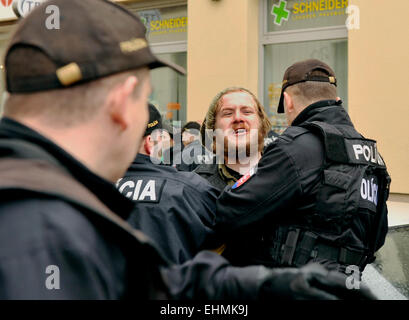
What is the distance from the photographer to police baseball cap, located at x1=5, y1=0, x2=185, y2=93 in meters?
0.95

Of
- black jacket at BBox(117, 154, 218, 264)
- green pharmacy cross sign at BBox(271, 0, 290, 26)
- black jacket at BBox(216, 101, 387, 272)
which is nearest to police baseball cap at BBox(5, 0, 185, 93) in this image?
black jacket at BBox(117, 154, 218, 264)

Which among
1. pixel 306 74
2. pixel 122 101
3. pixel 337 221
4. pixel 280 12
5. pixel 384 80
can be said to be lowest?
pixel 337 221

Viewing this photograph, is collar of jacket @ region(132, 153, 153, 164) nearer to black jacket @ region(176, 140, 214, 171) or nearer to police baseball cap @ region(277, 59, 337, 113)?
police baseball cap @ region(277, 59, 337, 113)

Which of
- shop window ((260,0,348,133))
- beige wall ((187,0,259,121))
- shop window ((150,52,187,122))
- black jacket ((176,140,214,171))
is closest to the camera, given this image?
black jacket ((176,140,214,171))

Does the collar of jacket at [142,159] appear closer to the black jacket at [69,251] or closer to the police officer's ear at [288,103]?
the police officer's ear at [288,103]

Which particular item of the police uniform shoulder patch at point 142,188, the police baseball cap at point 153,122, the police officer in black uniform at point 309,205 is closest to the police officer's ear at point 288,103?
the police officer in black uniform at point 309,205

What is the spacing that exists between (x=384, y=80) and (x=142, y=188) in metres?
4.84

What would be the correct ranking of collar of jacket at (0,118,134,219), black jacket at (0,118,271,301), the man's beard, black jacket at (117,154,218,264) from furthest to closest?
the man's beard → black jacket at (117,154,218,264) → collar of jacket at (0,118,134,219) → black jacket at (0,118,271,301)

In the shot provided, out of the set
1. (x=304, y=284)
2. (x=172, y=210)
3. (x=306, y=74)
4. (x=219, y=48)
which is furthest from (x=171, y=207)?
(x=219, y=48)

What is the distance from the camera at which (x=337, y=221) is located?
210 cm

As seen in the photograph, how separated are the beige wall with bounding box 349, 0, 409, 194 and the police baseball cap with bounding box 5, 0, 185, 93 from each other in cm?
562

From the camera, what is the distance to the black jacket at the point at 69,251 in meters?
0.77

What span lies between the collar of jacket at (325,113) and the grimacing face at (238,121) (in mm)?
508

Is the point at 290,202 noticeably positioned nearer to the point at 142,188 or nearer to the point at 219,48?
the point at 142,188
